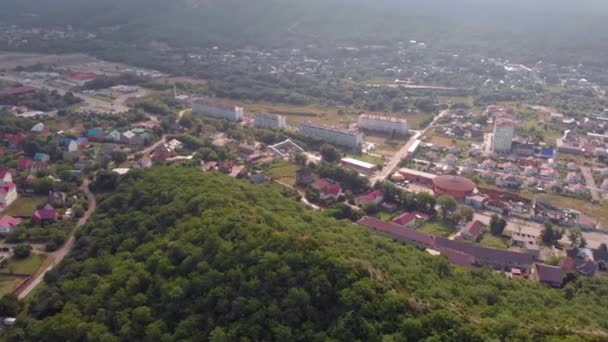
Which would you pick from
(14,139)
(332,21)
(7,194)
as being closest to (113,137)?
(14,139)

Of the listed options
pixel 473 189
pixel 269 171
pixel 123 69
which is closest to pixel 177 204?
pixel 269 171

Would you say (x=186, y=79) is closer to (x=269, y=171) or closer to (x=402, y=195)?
(x=269, y=171)

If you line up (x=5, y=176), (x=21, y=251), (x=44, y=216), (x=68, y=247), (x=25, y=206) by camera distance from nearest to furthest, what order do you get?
(x=21, y=251) < (x=68, y=247) < (x=44, y=216) < (x=25, y=206) < (x=5, y=176)

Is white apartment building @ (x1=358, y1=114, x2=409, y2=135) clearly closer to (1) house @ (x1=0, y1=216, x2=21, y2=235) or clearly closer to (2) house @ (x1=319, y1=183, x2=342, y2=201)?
(2) house @ (x1=319, y1=183, x2=342, y2=201)

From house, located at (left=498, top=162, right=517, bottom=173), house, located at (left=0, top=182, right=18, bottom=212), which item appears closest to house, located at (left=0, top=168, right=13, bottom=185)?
house, located at (left=0, top=182, right=18, bottom=212)

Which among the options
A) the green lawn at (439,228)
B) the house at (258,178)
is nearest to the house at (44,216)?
the house at (258,178)

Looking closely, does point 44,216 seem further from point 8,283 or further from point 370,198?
point 370,198

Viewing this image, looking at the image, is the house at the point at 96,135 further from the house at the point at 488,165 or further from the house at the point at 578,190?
the house at the point at 578,190
